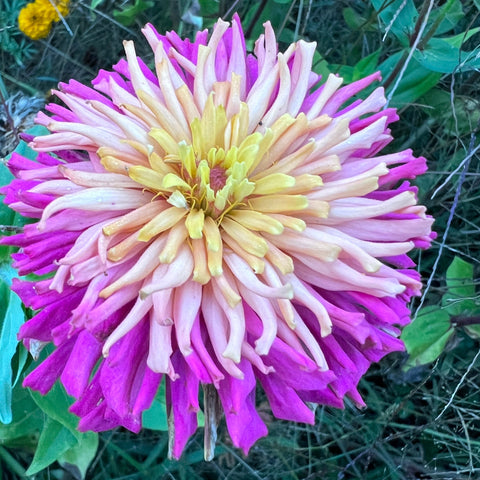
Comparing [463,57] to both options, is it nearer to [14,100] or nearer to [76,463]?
[14,100]

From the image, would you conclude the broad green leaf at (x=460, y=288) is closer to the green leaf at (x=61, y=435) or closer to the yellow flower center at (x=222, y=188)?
the yellow flower center at (x=222, y=188)

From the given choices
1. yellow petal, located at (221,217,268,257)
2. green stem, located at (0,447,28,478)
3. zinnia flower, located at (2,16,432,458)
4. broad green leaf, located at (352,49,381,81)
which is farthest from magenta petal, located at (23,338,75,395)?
broad green leaf, located at (352,49,381,81)

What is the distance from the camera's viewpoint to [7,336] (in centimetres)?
89

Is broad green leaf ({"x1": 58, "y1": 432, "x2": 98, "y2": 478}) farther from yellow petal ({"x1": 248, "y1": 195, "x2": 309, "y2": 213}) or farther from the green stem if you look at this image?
yellow petal ({"x1": 248, "y1": 195, "x2": 309, "y2": 213})

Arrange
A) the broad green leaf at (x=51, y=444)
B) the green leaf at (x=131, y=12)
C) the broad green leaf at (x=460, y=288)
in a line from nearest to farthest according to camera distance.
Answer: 1. the broad green leaf at (x=51, y=444)
2. the broad green leaf at (x=460, y=288)
3. the green leaf at (x=131, y=12)

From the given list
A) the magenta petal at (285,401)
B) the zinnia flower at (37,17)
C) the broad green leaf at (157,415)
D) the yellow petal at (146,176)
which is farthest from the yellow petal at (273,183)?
the zinnia flower at (37,17)

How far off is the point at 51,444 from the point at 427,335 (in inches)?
28.2

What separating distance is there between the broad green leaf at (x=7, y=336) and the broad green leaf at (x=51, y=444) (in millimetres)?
135

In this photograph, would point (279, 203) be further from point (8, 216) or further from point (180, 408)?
point (8, 216)

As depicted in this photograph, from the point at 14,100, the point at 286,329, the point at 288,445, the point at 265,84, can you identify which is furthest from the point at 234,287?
the point at 14,100

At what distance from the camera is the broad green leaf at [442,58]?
3.80 ft

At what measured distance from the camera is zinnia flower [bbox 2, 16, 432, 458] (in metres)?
0.69

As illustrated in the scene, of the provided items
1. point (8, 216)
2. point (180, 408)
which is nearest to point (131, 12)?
point (8, 216)

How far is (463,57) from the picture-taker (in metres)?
1.20
